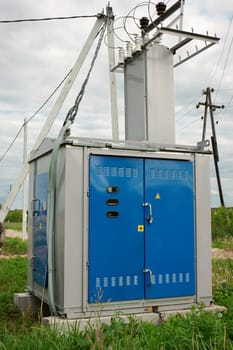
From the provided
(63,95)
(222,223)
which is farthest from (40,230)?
(222,223)

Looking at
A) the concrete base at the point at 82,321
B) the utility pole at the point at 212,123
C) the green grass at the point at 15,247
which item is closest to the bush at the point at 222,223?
the utility pole at the point at 212,123

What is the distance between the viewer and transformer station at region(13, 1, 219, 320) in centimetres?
458

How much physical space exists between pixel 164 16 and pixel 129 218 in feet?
9.97

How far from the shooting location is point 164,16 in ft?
19.8

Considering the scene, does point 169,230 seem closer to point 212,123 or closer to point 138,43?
point 138,43

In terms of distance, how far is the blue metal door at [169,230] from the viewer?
4.92m

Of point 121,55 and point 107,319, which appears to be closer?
point 107,319

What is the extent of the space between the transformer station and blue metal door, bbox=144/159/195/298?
1 cm

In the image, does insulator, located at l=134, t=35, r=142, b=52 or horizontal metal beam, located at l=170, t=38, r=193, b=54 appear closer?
insulator, located at l=134, t=35, r=142, b=52

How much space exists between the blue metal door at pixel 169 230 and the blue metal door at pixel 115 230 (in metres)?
0.13

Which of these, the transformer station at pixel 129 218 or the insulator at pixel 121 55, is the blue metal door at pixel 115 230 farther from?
the insulator at pixel 121 55

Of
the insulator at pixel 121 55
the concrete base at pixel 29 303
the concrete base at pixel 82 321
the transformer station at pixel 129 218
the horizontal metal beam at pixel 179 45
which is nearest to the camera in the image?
the concrete base at pixel 82 321

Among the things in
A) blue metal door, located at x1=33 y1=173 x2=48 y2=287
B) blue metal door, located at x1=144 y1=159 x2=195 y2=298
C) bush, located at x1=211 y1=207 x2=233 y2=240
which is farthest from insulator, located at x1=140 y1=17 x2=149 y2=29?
bush, located at x1=211 y1=207 x2=233 y2=240

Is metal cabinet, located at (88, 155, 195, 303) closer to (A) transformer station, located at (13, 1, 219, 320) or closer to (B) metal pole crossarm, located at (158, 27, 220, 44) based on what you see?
(A) transformer station, located at (13, 1, 219, 320)
